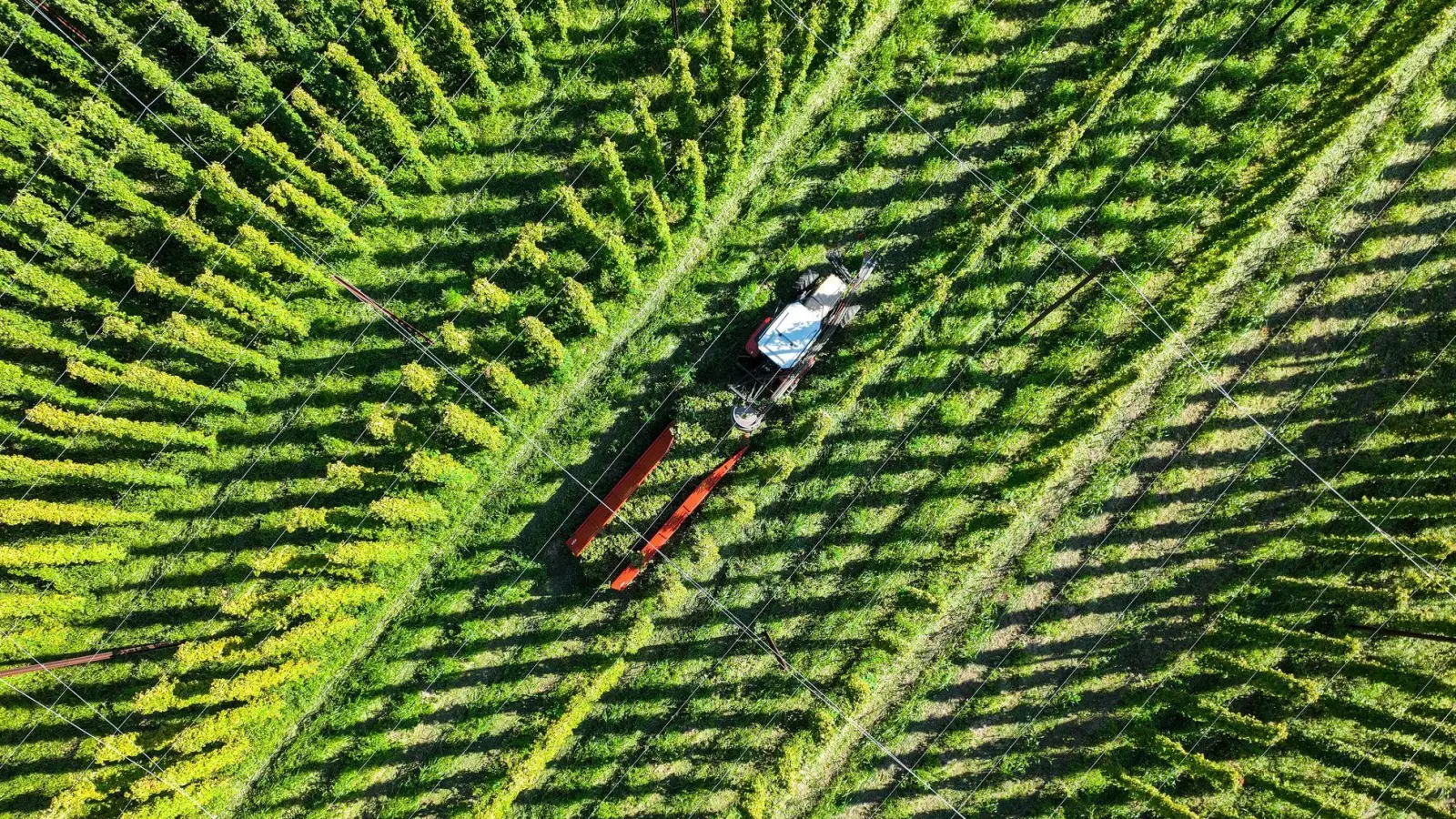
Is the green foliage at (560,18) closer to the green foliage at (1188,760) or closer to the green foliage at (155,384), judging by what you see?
the green foliage at (155,384)

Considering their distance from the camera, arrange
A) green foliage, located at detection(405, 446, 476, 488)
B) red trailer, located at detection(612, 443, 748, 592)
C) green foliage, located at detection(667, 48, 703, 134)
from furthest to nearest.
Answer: green foliage, located at detection(667, 48, 703, 134)
red trailer, located at detection(612, 443, 748, 592)
green foliage, located at detection(405, 446, 476, 488)

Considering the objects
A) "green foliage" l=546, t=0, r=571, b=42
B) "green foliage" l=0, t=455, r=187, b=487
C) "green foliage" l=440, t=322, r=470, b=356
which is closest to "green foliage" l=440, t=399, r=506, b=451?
"green foliage" l=440, t=322, r=470, b=356

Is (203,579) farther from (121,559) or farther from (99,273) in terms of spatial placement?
(99,273)

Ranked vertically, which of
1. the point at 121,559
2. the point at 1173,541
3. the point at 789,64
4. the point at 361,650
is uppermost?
the point at 789,64

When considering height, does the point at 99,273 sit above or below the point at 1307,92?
below

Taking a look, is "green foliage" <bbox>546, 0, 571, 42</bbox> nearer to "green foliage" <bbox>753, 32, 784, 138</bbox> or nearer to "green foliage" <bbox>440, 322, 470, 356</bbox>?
"green foliage" <bbox>753, 32, 784, 138</bbox>

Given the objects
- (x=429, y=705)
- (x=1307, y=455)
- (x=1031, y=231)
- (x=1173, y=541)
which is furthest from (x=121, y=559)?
(x=1307, y=455)

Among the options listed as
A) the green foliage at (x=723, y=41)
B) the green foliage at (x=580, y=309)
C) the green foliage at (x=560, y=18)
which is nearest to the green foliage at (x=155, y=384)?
the green foliage at (x=580, y=309)
